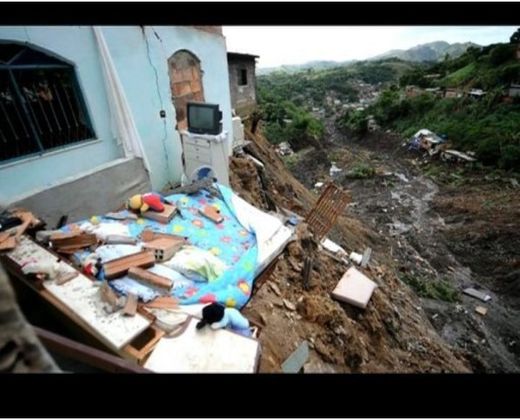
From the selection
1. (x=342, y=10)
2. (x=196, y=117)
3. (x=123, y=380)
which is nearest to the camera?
(x=123, y=380)

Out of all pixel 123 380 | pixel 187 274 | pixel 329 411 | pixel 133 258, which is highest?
pixel 123 380

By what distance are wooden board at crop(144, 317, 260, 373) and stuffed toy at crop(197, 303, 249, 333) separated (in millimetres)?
38

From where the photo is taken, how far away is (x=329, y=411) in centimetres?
93

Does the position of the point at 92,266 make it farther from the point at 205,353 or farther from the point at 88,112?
the point at 88,112

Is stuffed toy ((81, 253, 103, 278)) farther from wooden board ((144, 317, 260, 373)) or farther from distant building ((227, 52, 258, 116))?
distant building ((227, 52, 258, 116))

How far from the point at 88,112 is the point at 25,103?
2.26 ft

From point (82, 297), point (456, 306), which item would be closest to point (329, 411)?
point (82, 297)

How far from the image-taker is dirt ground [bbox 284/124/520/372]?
4.48 metres

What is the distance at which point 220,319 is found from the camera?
1.89 meters

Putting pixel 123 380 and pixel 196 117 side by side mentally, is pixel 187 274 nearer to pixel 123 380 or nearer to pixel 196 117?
pixel 123 380

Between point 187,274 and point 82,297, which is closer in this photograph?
point 82,297

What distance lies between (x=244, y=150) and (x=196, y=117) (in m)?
2.90

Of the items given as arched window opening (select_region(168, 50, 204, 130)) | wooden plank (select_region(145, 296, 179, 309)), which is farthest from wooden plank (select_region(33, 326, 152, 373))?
arched window opening (select_region(168, 50, 204, 130))

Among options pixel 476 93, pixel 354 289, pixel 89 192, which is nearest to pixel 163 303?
pixel 89 192
